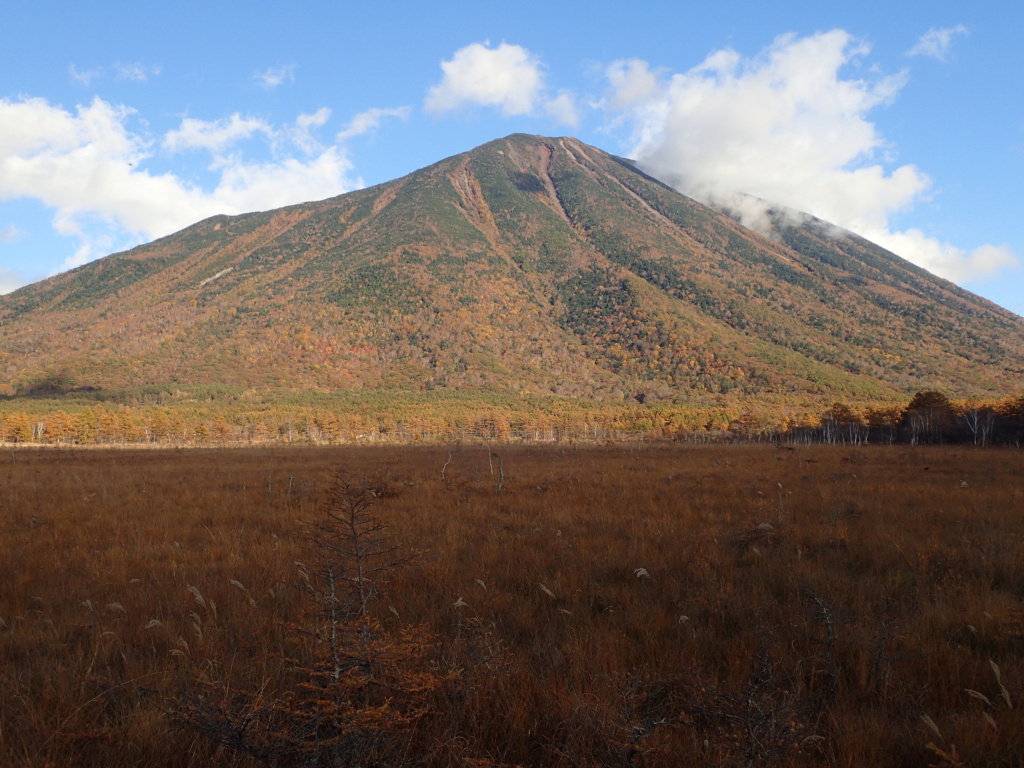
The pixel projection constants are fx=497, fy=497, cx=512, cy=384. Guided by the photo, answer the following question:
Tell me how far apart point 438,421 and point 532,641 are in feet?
299

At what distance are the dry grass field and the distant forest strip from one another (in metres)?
58.9

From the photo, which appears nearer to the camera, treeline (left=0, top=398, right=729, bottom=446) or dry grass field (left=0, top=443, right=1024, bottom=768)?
dry grass field (left=0, top=443, right=1024, bottom=768)

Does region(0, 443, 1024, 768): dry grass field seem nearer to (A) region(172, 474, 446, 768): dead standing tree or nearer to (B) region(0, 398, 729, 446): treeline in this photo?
(A) region(172, 474, 446, 768): dead standing tree

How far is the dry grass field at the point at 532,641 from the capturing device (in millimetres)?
2322

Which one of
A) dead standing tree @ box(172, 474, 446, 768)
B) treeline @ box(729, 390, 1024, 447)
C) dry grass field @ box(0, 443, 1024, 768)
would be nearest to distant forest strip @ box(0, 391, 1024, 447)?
treeline @ box(729, 390, 1024, 447)

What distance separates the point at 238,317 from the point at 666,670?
672 feet

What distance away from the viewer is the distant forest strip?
59347 mm

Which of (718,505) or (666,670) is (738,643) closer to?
(666,670)

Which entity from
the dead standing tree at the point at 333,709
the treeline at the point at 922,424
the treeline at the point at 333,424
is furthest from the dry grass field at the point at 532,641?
the treeline at the point at 333,424

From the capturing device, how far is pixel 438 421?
9350 centimetres

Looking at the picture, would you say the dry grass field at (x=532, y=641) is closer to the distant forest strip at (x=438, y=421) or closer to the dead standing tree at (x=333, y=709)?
the dead standing tree at (x=333, y=709)

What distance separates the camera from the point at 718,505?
360 inches

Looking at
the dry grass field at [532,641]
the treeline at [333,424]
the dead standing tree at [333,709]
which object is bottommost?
the treeline at [333,424]

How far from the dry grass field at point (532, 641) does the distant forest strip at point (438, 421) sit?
5888 centimetres
